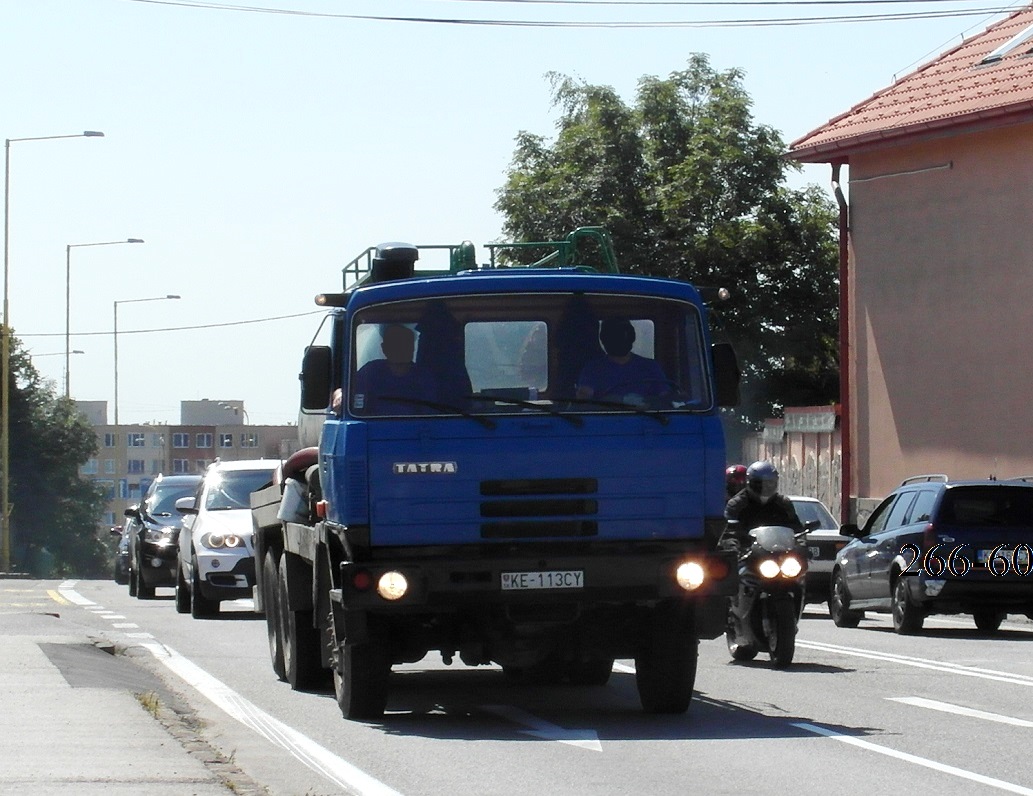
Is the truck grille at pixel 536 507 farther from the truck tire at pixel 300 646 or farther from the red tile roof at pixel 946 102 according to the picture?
the red tile roof at pixel 946 102

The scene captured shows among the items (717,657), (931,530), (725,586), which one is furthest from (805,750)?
(931,530)

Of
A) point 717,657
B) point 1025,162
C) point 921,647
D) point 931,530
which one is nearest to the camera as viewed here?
point 717,657

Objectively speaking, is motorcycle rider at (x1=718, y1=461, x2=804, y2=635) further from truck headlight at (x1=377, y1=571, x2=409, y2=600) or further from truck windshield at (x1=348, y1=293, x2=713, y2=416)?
truck headlight at (x1=377, y1=571, x2=409, y2=600)

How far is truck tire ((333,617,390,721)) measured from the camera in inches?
473

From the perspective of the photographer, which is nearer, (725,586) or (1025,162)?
(725,586)

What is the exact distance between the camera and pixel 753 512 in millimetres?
17141

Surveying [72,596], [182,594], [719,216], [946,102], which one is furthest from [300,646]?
[719,216]

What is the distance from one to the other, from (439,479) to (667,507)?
131 centimetres

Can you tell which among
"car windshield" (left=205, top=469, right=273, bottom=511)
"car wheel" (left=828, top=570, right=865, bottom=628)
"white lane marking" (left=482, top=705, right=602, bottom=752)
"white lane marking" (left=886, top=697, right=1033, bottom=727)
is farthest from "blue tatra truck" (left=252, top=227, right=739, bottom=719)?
"car windshield" (left=205, top=469, right=273, bottom=511)

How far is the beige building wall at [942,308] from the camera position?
3194 centimetres

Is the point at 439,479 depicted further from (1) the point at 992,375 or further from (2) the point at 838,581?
(1) the point at 992,375

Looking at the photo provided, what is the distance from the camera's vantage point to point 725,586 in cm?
1189

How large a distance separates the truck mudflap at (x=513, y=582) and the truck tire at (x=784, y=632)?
489cm

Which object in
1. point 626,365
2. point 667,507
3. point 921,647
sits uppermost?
point 626,365
